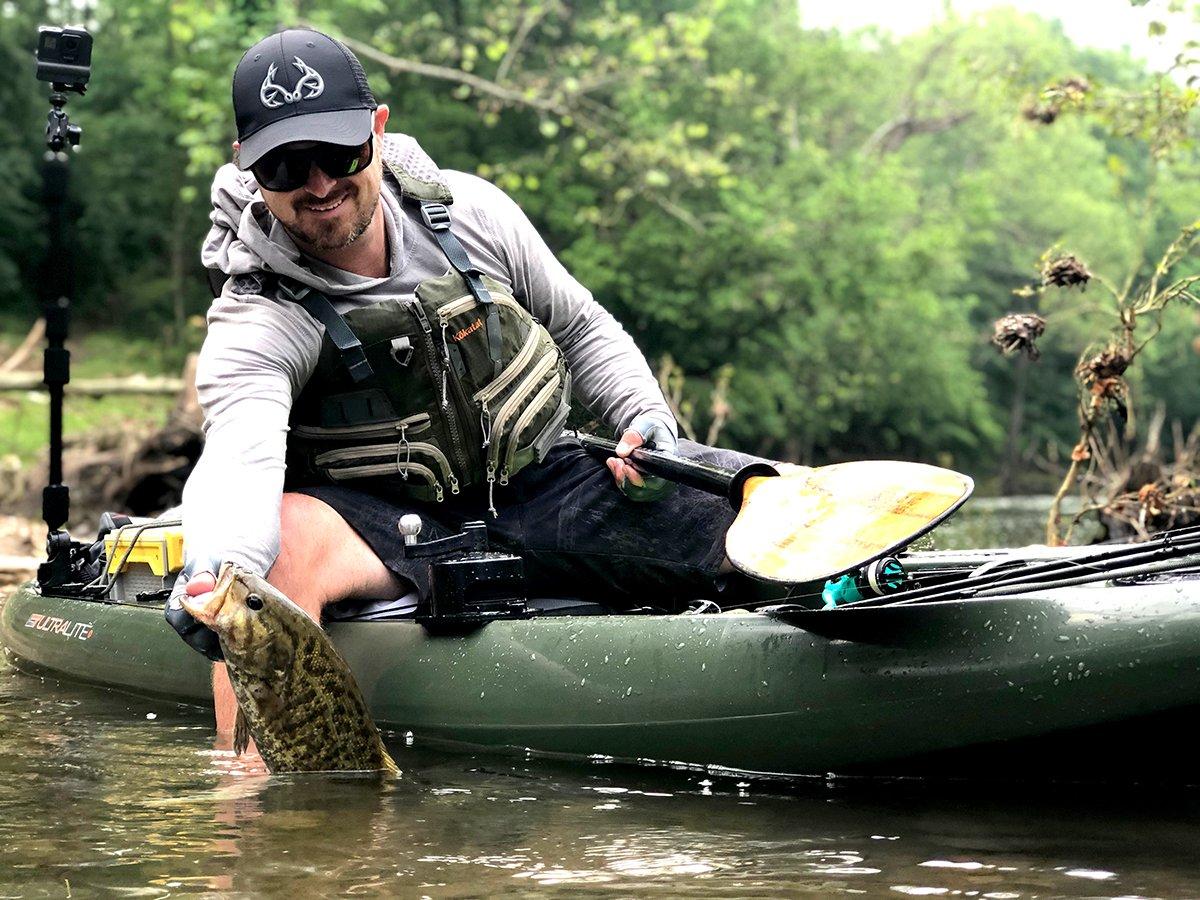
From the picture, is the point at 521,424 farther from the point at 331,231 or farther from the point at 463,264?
the point at 331,231

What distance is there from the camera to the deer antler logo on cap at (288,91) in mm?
3768

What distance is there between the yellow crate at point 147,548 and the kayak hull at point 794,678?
2.39 feet

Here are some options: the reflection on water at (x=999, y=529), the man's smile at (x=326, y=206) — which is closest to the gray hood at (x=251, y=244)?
the man's smile at (x=326, y=206)

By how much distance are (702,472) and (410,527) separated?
717mm

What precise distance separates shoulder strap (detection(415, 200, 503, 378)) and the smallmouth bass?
0.86 meters

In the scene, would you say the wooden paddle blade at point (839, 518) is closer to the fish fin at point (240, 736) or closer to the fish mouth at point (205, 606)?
the fish mouth at point (205, 606)

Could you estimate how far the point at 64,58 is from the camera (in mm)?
5188

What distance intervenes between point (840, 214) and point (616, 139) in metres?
10.2

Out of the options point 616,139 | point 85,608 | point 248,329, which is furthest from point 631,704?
point 616,139

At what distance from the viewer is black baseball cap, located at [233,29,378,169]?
12.2 ft

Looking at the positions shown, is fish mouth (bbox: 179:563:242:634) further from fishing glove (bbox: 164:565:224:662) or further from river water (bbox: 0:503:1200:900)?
river water (bbox: 0:503:1200:900)

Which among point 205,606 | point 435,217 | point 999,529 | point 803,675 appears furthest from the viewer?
point 999,529

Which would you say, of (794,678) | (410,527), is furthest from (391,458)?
(794,678)

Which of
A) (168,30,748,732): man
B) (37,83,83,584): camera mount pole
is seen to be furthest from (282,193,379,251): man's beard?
(37,83,83,584): camera mount pole
